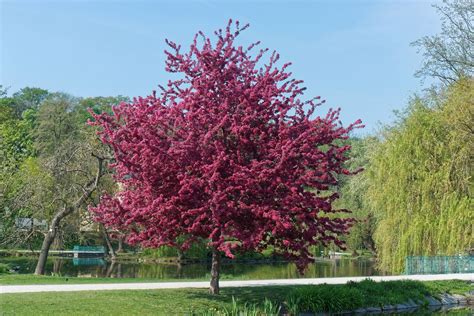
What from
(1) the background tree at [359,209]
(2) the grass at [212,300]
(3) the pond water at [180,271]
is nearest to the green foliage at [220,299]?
(2) the grass at [212,300]

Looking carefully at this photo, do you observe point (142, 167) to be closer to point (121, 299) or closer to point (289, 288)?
point (121, 299)

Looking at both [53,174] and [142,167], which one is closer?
[142,167]

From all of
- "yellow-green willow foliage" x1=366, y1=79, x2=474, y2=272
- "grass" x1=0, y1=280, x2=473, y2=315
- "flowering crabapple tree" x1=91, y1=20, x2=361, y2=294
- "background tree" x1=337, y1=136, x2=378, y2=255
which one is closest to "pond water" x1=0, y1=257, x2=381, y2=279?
"yellow-green willow foliage" x1=366, y1=79, x2=474, y2=272

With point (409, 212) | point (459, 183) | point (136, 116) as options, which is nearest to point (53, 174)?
point (136, 116)

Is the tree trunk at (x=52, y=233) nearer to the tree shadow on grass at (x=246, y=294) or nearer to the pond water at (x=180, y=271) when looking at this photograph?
the pond water at (x=180, y=271)

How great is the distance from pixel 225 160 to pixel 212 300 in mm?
4070

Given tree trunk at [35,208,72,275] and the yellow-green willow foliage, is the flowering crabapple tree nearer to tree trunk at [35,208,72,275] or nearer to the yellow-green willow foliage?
tree trunk at [35,208,72,275]

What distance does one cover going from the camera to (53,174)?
2533cm

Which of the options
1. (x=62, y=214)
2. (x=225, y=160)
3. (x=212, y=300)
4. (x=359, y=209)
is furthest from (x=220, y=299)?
(x=359, y=209)

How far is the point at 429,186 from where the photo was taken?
28062mm

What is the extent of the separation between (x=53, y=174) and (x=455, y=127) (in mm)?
19386

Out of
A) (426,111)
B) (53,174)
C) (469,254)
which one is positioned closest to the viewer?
(53,174)

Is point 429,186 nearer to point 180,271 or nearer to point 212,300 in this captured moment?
point 180,271

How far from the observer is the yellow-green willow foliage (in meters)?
26.7
